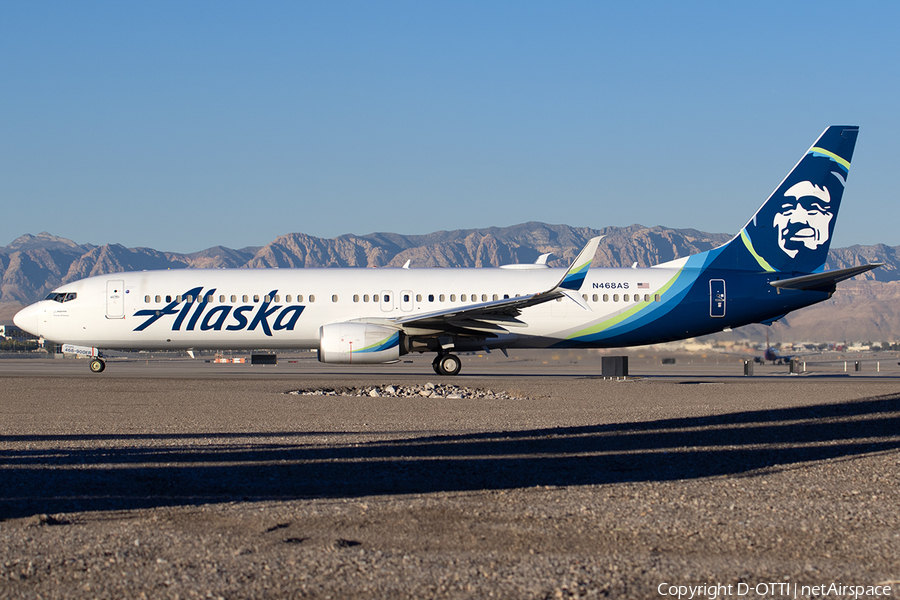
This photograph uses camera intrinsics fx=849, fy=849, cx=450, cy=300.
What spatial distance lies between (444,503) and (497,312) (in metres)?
21.5

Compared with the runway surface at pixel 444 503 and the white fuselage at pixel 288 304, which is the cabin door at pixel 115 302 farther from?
the runway surface at pixel 444 503

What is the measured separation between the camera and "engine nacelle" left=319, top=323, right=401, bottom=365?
28.5 metres

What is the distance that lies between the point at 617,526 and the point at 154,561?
3589mm

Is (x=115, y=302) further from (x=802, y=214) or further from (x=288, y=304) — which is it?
(x=802, y=214)

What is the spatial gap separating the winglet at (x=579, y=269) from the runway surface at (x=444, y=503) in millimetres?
13003

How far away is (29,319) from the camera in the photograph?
106 ft

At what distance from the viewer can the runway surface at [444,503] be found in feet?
18.3

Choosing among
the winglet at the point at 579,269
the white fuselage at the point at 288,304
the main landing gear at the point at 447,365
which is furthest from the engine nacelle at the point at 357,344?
the winglet at the point at 579,269

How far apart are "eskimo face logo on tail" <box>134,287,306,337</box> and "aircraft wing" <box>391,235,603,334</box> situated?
3.97 metres

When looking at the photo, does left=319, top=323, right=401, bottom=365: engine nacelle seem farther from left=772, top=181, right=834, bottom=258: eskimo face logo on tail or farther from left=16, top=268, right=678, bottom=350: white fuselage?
left=772, top=181, right=834, bottom=258: eskimo face logo on tail

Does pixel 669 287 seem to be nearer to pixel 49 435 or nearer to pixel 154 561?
pixel 49 435

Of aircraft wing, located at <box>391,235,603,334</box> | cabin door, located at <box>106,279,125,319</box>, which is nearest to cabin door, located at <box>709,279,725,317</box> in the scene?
aircraft wing, located at <box>391,235,603,334</box>

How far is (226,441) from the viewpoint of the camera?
12398 millimetres

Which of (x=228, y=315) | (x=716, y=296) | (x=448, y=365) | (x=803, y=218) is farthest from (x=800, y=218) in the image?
(x=228, y=315)
